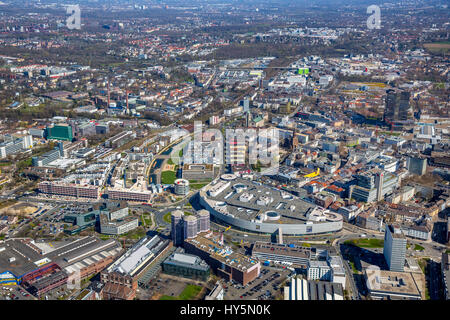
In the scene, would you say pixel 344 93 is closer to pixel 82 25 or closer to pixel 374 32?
pixel 374 32

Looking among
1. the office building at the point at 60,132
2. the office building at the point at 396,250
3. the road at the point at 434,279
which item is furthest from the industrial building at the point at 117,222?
the office building at the point at 60,132

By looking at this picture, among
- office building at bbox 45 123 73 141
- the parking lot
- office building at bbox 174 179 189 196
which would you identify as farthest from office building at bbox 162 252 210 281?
office building at bbox 45 123 73 141

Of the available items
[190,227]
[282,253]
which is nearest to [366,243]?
[282,253]

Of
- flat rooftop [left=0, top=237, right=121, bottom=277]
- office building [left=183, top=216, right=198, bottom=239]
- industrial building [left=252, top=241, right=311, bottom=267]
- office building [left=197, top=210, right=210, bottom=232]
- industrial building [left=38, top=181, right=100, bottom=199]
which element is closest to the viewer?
flat rooftop [left=0, top=237, right=121, bottom=277]

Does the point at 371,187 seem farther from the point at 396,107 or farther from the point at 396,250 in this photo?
the point at 396,107

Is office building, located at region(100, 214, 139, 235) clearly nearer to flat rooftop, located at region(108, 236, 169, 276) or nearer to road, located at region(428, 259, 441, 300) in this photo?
flat rooftop, located at region(108, 236, 169, 276)

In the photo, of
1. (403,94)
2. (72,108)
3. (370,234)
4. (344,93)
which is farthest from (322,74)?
(370,234)

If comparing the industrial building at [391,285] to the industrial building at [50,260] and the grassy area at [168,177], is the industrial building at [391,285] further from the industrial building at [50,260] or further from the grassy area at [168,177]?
the grassy area at [168,177]
